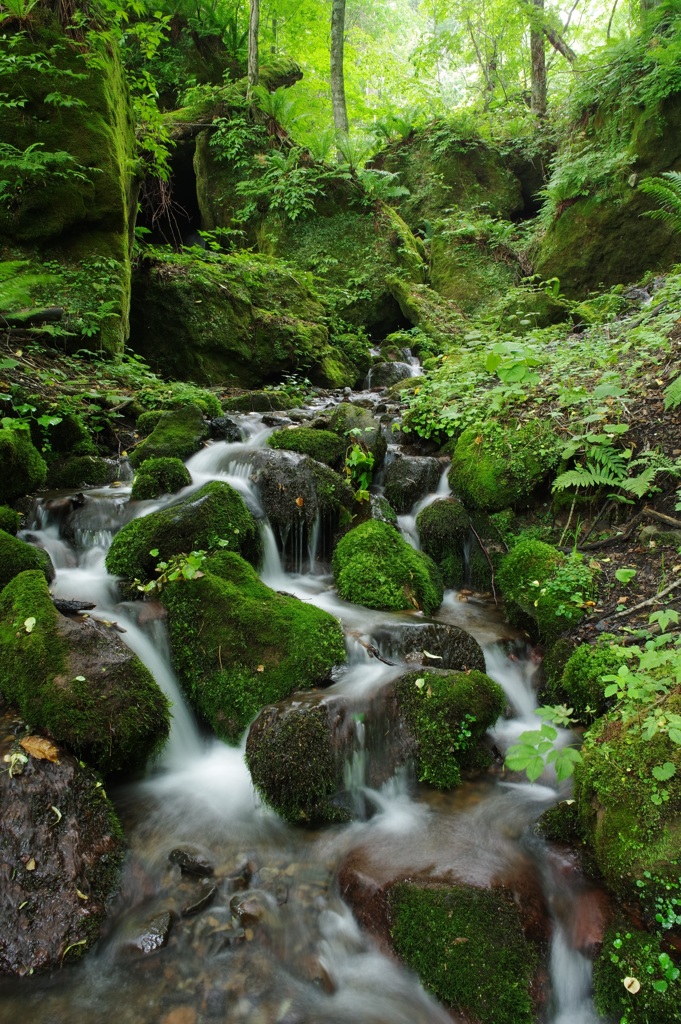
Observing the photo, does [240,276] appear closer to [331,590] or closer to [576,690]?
[331,590]

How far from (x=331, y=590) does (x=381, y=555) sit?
0.57 m

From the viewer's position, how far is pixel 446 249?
1397 centimetres

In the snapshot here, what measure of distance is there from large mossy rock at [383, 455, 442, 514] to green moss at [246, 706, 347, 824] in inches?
131

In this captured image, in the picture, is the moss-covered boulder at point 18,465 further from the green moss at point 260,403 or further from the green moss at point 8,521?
the green moss at point 260,403

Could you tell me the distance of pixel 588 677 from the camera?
359 cm

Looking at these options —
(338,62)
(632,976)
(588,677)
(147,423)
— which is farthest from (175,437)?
(338,62)

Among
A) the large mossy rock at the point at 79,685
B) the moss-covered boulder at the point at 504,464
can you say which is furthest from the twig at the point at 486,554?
the large mossy rock at the point at 79,685

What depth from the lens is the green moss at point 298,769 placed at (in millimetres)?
3184

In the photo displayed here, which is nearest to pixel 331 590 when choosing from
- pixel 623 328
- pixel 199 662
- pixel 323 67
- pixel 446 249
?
pixel 199 662

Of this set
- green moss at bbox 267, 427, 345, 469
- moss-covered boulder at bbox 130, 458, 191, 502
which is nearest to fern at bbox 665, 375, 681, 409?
green moss at bbox 267, 427, 345, 469

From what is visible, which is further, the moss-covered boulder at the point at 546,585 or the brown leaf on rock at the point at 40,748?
the moss-covered boulder at the point at 546,585

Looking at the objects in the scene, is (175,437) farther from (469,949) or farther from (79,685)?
(469,949)

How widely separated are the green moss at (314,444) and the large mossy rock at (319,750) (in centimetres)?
328

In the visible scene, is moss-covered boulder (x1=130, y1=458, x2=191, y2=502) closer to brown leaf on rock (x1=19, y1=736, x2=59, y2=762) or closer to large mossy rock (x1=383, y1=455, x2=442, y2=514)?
large mossy rock (x1=383, y1=455, x2=442, y2=514)
